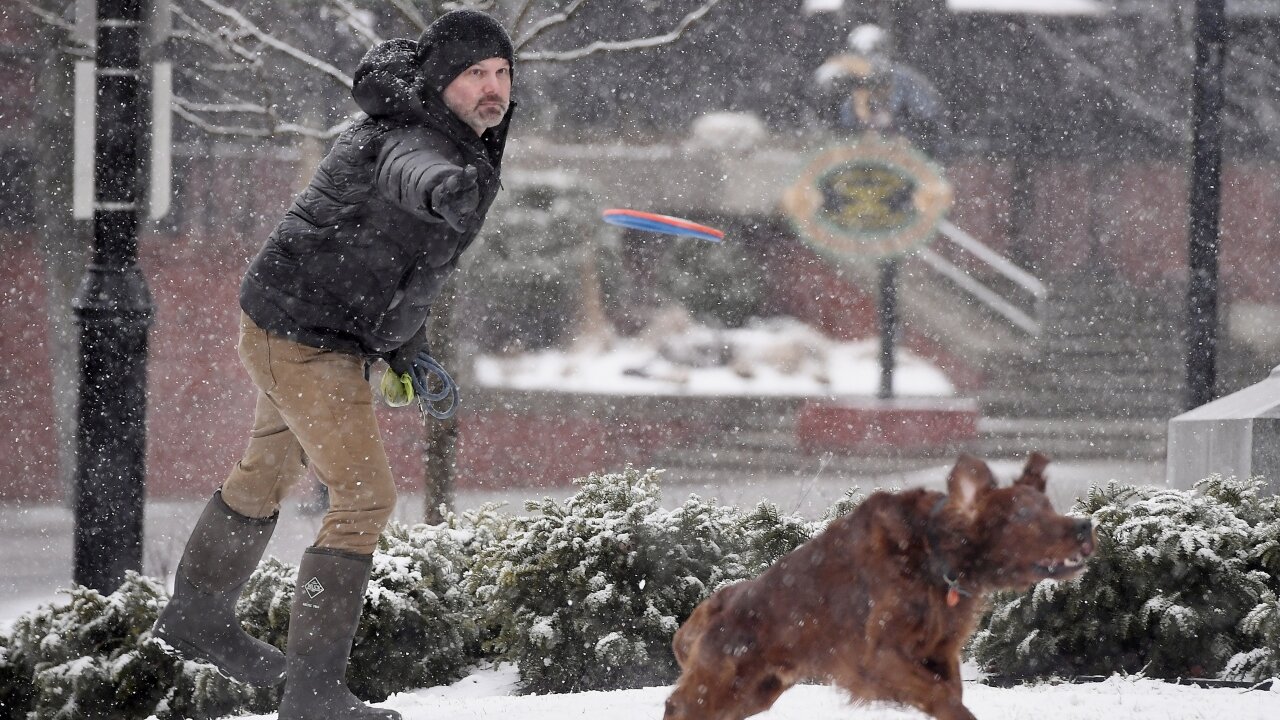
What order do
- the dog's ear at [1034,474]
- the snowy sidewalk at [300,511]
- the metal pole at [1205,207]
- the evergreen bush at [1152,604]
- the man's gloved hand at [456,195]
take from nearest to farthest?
the dog's ear at [1034,474] < the man's gloved hand at [456,195] < the evergreen bush at [1152,604] < the metal pole at [1205,207] < the snowy sidewalk at [300,511]

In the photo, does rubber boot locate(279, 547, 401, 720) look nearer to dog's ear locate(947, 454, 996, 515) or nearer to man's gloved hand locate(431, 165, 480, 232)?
man's gloved hand locate(431, 165, 480, 232)

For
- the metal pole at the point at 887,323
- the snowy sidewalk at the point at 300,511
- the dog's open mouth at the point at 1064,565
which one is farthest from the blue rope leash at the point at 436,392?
the metal pole at the point at 887,323

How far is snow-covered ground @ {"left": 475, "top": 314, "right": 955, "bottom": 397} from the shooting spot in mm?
16766

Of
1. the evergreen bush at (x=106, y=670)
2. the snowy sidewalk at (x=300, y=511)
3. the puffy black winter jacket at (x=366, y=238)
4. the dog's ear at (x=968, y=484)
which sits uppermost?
the puffy black winter jacket at (x=366, y=238)

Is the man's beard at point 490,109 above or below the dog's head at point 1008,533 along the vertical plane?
above

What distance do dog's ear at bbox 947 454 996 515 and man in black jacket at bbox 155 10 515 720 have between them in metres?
1.49

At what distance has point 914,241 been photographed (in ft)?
64.4

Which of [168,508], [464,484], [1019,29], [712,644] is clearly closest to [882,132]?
[1019,29]

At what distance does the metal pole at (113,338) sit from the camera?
5.05 m

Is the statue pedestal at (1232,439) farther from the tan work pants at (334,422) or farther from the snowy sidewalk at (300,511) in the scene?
the tan work pants at (334,422)

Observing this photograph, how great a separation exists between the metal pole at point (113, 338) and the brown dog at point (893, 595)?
3.37 m

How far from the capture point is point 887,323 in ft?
52.3

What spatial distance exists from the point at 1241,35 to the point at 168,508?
54.9 feet

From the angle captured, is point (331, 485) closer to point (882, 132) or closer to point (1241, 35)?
point (882, 132)
